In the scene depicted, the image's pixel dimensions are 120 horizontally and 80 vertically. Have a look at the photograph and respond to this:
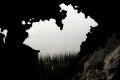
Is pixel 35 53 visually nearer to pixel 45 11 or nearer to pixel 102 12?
pixel 45 11

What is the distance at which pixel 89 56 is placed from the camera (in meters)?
3.74

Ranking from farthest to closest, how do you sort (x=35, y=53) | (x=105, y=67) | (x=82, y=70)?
(x=35, y=53) < (x=82, y=70) < (x=105, y=67)

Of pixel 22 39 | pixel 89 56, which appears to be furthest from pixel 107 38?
pixel 22 39

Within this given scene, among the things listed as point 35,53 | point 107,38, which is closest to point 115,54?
point 107,38

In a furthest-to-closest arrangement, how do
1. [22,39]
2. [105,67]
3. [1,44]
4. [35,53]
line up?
1. [35,53]
2. [22,39]
3. [1,44]
4. [105,67]

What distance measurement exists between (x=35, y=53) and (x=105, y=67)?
25.5ft

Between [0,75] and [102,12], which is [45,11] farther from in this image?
[102,12]

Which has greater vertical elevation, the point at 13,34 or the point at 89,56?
the point at 13,34

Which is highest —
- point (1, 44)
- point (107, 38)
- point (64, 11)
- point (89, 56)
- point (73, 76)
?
point (64, 11)

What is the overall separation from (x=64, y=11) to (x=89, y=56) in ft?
14.6

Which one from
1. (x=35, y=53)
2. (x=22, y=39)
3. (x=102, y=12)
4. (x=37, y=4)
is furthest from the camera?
(x=35, y=53)

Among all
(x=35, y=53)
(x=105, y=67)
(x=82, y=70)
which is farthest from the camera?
(x=35, y=53)

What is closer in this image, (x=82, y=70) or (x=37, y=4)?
(x=82, y=70)

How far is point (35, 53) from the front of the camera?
10906 mm
